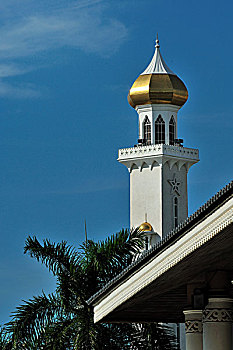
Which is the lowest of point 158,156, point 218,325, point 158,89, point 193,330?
point 218,325

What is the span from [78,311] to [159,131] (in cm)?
4149

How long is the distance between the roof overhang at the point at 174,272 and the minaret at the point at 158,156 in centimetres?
4936

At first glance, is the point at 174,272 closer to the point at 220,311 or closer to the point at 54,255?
the point at 220,311

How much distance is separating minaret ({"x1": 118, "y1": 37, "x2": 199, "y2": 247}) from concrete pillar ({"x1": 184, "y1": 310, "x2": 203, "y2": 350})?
5143 cm

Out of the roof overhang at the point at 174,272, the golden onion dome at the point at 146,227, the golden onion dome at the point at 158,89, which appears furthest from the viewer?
the golden onion dome at the point at 158,89

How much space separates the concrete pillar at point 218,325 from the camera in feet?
36.9

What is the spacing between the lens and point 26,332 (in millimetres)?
25000

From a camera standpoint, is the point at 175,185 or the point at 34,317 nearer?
the point at 34,317

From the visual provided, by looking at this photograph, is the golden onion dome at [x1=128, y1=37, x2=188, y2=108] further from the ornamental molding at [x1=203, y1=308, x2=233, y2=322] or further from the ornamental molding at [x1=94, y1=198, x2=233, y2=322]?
the ornamental molding at [x1=203, y1=308, x2=233, y2=322]

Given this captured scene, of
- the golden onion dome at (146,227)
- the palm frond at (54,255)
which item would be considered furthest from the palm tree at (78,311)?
the golden onion dome at (146,227)

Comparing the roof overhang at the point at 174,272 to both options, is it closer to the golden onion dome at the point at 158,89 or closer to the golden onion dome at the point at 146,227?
the golden onion dome at the point at 146,227

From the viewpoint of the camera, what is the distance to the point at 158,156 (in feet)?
213

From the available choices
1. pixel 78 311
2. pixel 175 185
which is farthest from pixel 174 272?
pixel 175 185

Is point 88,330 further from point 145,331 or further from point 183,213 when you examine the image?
Answer: point 183,213
